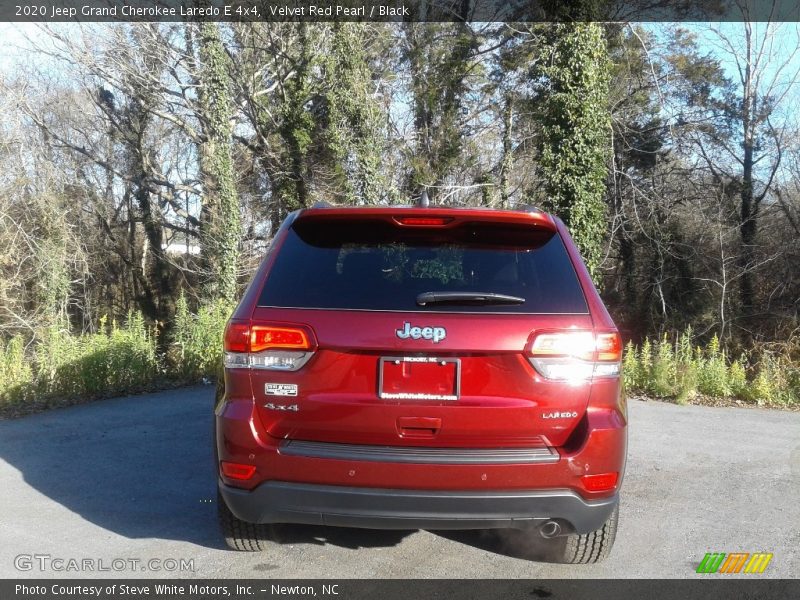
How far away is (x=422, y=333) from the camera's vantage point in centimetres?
333

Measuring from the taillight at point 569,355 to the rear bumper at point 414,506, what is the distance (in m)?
0.56

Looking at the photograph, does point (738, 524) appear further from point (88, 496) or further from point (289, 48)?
point (289, 48)

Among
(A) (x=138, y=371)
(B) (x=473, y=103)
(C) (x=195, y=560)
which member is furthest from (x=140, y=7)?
(C) (x=195, y=560)

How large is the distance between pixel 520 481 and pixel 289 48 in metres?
26.1

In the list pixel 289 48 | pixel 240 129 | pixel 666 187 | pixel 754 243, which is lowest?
pixel 754 243

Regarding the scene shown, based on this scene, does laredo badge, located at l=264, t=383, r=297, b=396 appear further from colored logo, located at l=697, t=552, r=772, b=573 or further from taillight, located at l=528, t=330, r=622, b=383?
colored logo, located at l=697, t=552, r=772, b=573

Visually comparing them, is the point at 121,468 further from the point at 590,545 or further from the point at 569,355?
the point at 569,355

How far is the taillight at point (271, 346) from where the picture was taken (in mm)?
3383

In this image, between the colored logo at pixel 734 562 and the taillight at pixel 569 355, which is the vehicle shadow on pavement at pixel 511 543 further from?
the taillight at pixel 569 355

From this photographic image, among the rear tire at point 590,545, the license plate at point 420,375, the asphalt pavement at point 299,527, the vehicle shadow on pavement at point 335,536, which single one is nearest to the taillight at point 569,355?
the license plate at point 420,375

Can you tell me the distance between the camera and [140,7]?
23.2 meters

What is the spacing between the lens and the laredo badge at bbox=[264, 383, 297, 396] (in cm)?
338

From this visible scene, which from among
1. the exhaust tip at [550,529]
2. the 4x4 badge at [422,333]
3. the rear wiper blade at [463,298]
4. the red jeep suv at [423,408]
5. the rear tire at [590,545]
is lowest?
the rear tire at [590,545]

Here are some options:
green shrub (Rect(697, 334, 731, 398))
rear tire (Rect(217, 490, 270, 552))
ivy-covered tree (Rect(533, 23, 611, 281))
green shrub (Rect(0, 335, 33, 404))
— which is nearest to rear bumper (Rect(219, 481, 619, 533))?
rear tire (Rect(217, 490, 270, 552))
